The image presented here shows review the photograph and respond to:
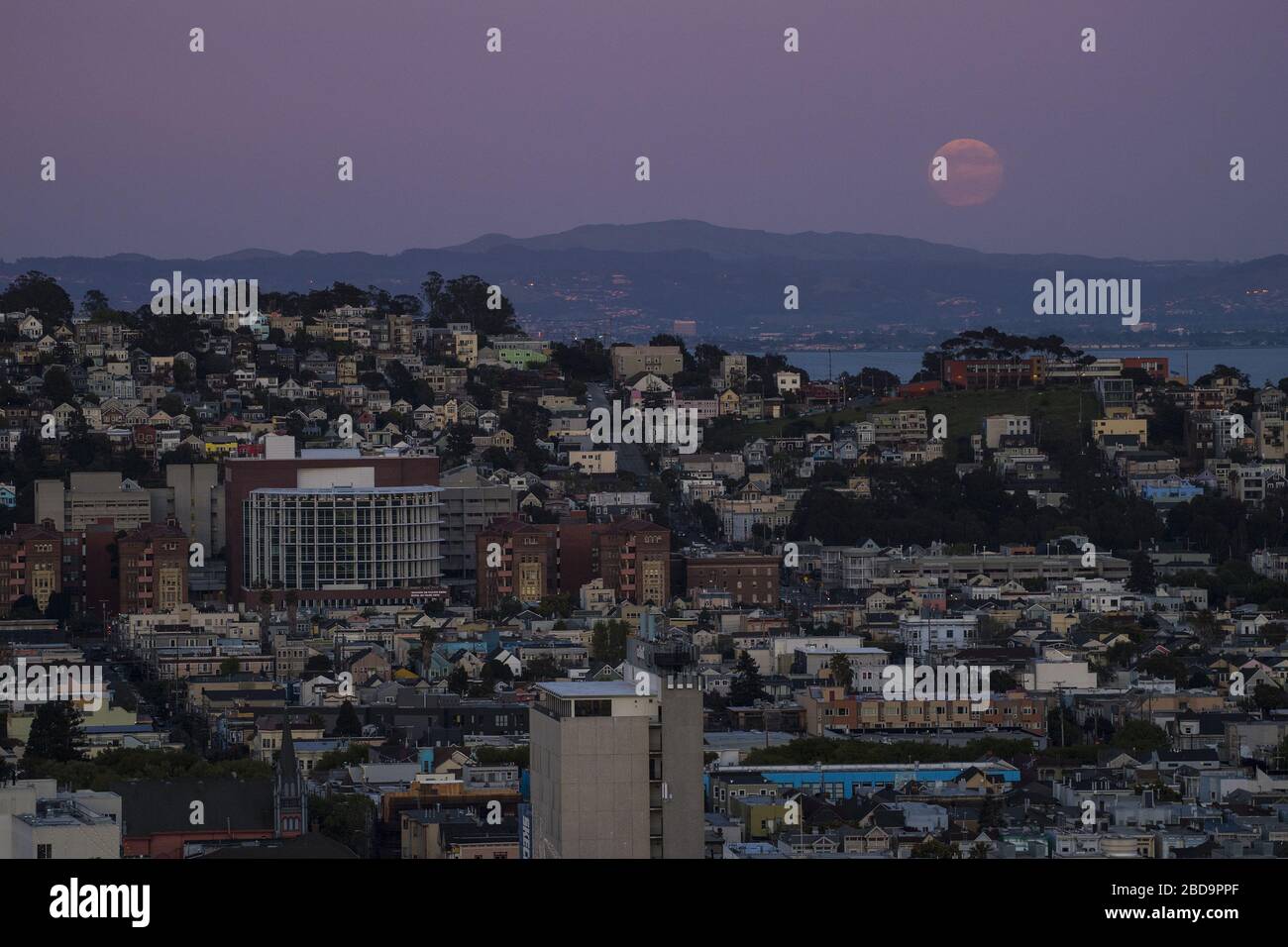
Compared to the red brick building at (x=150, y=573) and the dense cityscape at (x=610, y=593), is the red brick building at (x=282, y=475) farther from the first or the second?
the red brick building at (x=150, y=573)

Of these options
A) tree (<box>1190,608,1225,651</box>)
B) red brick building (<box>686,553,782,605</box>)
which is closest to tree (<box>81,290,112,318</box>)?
red brick building (<box>686,553,782,605</box>)

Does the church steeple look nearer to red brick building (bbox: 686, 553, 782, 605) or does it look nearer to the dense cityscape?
the dense cityscape

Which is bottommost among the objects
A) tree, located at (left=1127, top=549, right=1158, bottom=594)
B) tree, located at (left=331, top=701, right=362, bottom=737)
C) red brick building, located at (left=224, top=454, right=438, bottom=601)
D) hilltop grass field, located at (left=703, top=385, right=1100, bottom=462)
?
tree, located at (left=331, top=701, right=362, bottom=737)

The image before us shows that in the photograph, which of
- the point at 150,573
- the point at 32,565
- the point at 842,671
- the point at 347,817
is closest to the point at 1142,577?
the point at 842,671

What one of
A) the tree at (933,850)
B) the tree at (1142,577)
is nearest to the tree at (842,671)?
the tree at (1142,577)
